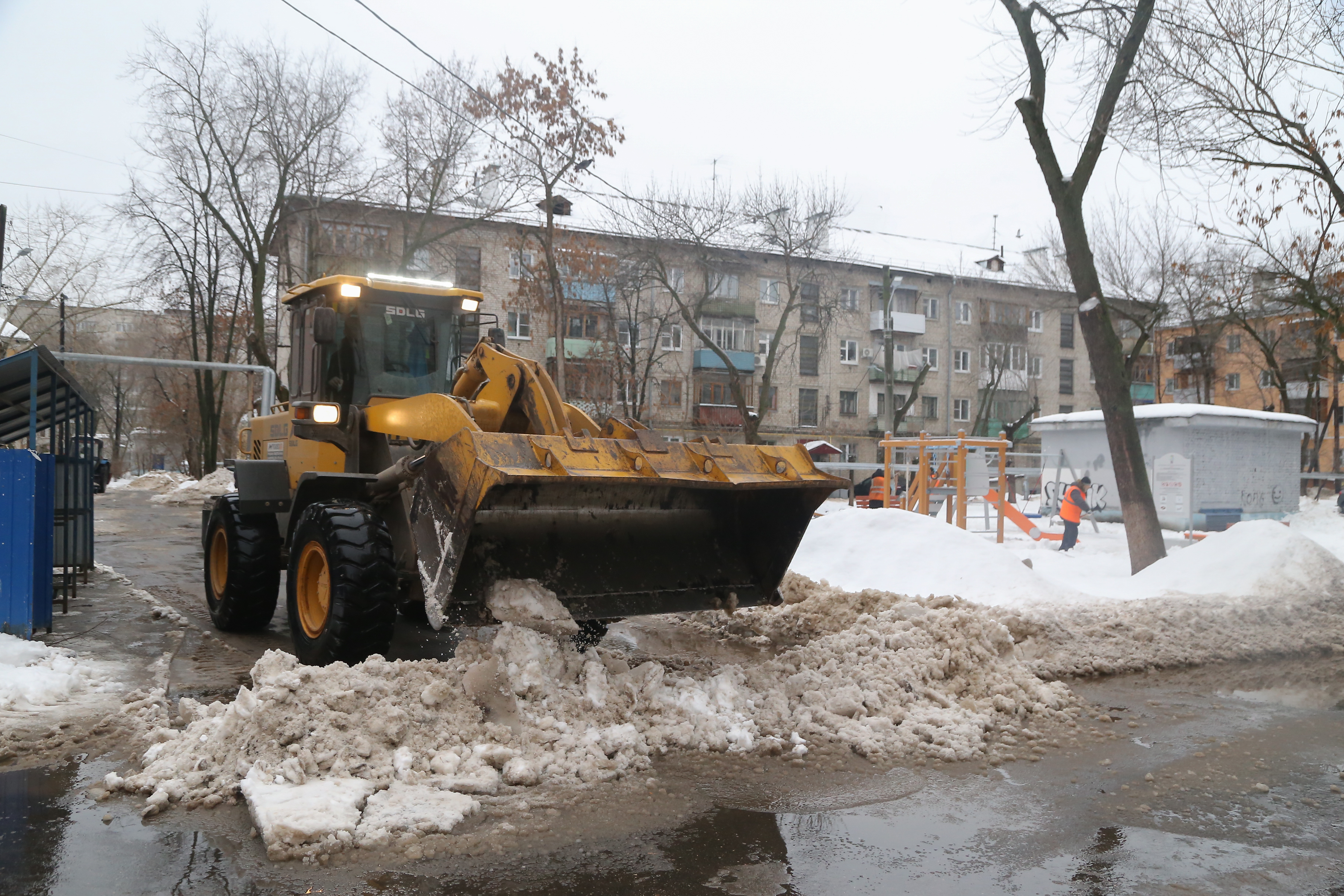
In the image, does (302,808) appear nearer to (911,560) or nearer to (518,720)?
(518,720)

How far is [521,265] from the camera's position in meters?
26.7

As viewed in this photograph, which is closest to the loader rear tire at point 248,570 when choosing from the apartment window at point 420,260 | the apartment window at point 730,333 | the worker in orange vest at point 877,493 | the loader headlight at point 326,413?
the loader headlight at point 326,413

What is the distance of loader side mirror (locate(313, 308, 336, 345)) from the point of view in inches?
266

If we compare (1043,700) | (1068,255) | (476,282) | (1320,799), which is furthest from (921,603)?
(476,282)

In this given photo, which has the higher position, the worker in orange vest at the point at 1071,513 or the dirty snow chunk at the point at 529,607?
the dirty snow chunk at the point at 529,607

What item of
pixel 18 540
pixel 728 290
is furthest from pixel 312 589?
pixel 728 290

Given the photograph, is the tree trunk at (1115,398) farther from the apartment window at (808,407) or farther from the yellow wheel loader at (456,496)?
the apartment window at (808,407)

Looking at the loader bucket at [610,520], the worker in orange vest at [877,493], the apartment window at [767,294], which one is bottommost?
the worker in orange vest at [877,493]

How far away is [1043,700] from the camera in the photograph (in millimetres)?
6062

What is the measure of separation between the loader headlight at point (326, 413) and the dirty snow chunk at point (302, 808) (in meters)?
3.34

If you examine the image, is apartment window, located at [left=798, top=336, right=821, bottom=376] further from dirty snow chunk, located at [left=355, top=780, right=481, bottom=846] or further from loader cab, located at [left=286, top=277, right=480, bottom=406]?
dirty snow chunk, located at [left=355, top=780, right=481, bottom=846]

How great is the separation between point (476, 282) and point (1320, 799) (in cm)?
3541

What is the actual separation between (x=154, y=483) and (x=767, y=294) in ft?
91.5

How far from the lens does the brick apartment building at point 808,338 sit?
32.3m
